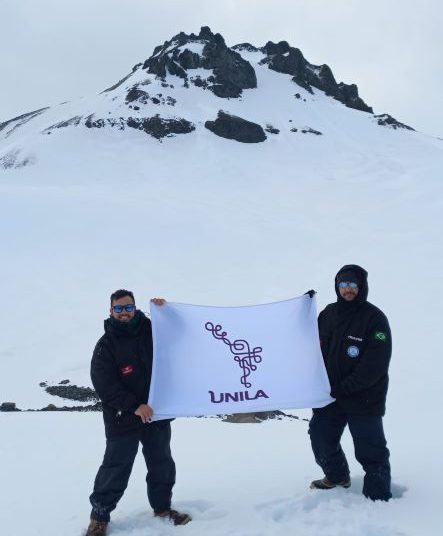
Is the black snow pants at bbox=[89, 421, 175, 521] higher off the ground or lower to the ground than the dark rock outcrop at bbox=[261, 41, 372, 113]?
lower

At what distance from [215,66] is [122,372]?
2706 inches

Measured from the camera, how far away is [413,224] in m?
24.6

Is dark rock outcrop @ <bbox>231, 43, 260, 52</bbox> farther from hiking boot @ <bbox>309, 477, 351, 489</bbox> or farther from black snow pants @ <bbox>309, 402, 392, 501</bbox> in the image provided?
hiking boot @ <bbox>309, 477, 351, 489</bbox>

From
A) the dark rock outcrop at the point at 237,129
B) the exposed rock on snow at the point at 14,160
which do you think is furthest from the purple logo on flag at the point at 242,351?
the dark rock outcrop at the point at 237,129

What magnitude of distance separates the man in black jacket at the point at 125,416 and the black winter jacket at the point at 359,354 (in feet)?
5.03

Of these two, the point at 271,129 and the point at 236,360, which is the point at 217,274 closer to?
the point at 236,360

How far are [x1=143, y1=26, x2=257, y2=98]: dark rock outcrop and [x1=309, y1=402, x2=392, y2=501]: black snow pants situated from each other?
62.5m

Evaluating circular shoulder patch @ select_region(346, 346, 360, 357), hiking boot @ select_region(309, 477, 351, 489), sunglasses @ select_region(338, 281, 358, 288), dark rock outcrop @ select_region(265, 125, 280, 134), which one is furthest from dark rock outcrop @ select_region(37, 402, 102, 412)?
dark rock outcrop @ select_region(265, 125, 280, 134)

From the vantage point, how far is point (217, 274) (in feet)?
61.8

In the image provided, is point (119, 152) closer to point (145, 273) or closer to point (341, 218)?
point (341, 218)

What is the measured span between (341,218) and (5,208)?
16.5 metres

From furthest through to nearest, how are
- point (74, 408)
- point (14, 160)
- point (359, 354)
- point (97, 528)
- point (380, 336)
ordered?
1. point (14, 160)
2. point (74, 408)
3. point (359, 354)
4. point (380, 336)
5. point (97, 528)

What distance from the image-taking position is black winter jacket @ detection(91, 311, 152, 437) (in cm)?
424

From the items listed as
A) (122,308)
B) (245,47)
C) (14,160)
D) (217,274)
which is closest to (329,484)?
(122,308)
